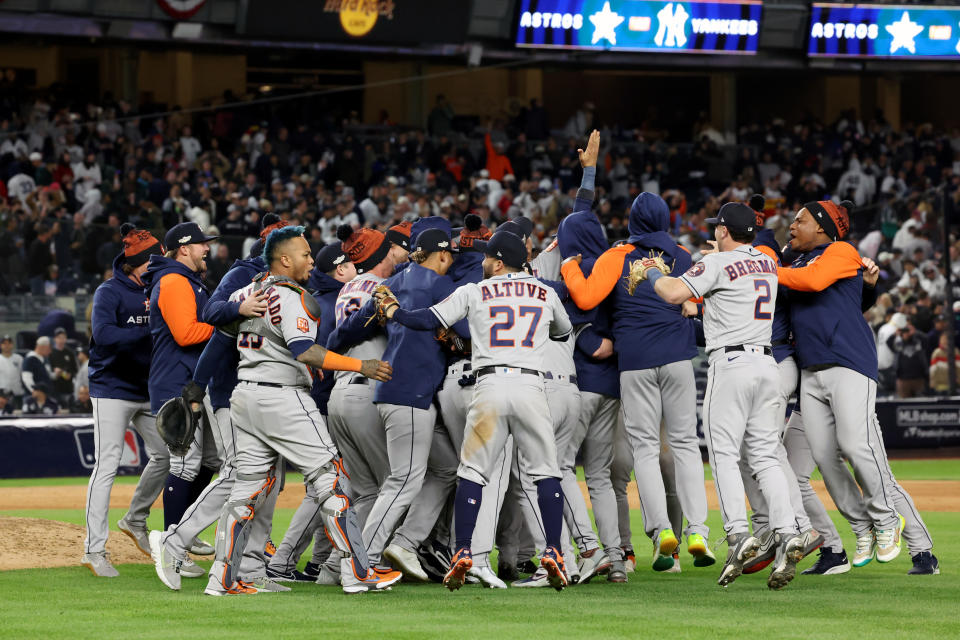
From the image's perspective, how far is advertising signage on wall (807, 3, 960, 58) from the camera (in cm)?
2641

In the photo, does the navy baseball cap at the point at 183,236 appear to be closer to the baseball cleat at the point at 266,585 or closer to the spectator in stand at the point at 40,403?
the baseball cleat at the point at 266,585

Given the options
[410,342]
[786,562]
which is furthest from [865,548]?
[410,342]

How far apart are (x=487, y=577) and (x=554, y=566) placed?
439mm

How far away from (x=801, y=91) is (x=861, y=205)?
308 inches

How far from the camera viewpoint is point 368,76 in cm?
3005

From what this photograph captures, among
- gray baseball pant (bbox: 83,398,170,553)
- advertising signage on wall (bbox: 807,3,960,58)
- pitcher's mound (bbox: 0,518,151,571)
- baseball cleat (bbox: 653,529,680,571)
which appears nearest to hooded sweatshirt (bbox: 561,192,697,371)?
baseball cleat (bbox: 653,529,680,571)

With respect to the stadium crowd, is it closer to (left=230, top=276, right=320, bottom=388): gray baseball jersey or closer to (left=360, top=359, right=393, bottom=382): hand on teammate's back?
(left=230, top=276, right=320, bottom=388): gray baseball jersey

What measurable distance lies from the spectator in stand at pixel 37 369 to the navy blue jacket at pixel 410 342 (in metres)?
9.16

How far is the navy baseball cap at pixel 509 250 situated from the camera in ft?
23.2

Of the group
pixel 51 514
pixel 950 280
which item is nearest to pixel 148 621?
pixel 51 514

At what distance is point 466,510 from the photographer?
687cm

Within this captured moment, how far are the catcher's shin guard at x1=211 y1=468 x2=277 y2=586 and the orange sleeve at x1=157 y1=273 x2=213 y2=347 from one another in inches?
46.9

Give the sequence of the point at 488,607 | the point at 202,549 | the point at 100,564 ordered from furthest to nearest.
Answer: the point at 202,549 → the point at 100,564 → the point at 488,607

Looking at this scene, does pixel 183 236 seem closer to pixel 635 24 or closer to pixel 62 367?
pixel 62 367
